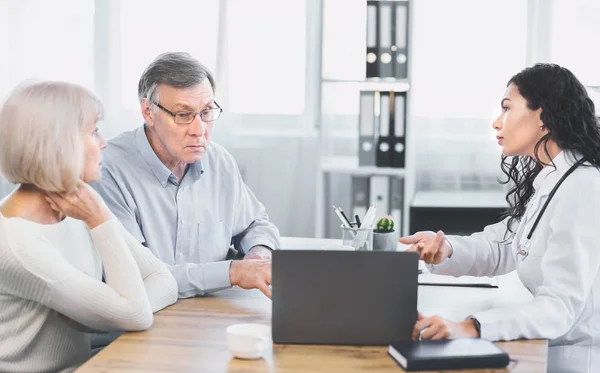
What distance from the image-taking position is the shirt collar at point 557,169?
6.02ft

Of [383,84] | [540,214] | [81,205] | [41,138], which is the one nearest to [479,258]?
[540,214]

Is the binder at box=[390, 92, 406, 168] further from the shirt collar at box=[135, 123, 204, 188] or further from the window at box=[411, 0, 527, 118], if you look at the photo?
the shirt collar at box=[135, 123, 204, 188]

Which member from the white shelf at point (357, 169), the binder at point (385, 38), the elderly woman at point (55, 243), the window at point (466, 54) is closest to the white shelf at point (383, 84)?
the binder at point (385, 38)

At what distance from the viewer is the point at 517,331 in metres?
1.55

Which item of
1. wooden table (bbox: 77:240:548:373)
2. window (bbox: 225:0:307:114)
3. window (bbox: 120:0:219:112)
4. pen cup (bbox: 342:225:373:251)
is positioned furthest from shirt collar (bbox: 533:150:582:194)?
window (bbox: 120:0:219:112)

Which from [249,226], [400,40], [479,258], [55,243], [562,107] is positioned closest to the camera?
[55,243]

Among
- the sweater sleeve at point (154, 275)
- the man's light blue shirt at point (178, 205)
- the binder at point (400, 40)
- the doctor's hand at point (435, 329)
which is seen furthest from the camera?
the binder at point (400, 40)

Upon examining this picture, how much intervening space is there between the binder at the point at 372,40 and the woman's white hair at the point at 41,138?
7.45 ft

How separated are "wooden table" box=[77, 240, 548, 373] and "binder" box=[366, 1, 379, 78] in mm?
2050

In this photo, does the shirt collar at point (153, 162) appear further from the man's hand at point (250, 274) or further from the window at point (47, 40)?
the window at point (47, 40)

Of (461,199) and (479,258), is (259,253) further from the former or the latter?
(461,199)

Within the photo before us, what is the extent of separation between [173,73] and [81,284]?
0.84 metres

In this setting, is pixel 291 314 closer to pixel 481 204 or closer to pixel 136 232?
pixel 136 232

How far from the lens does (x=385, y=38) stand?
3.71 meters
